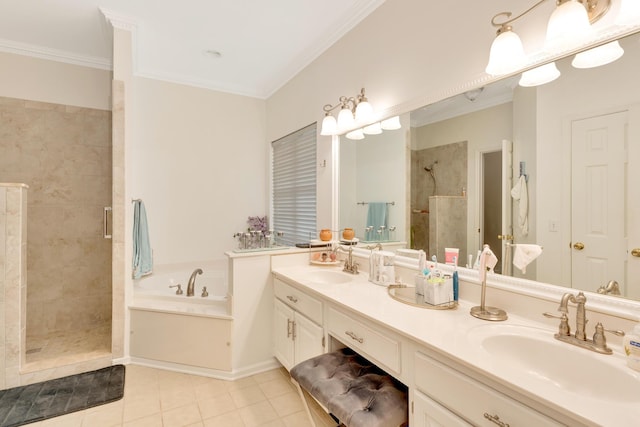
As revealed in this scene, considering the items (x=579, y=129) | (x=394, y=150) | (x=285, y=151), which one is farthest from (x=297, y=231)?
(x=579, y=129)

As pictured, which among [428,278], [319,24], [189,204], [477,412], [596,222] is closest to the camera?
[477,412]

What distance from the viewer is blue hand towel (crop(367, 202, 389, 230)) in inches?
87.0

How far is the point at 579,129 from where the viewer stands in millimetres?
1220

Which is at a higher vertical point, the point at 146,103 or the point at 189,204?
the point at 146,103

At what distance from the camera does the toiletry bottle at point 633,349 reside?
0.91m

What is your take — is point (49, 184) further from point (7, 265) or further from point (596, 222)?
point (596, 222)

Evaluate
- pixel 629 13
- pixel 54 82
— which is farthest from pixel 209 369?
pixel 54 82

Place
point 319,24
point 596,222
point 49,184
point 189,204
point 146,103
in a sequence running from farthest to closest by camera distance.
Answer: point 189,204
point 146,103
point 49,184
point 319,24
point 596,222

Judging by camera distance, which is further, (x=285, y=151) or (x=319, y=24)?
(x=285, y=151)

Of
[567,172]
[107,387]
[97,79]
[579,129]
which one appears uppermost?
[97,79]

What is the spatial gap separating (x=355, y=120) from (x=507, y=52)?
1.17 metres

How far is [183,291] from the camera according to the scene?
2.90 m

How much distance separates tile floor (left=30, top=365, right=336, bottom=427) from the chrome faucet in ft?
4.39

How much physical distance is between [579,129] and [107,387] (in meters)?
3.11
